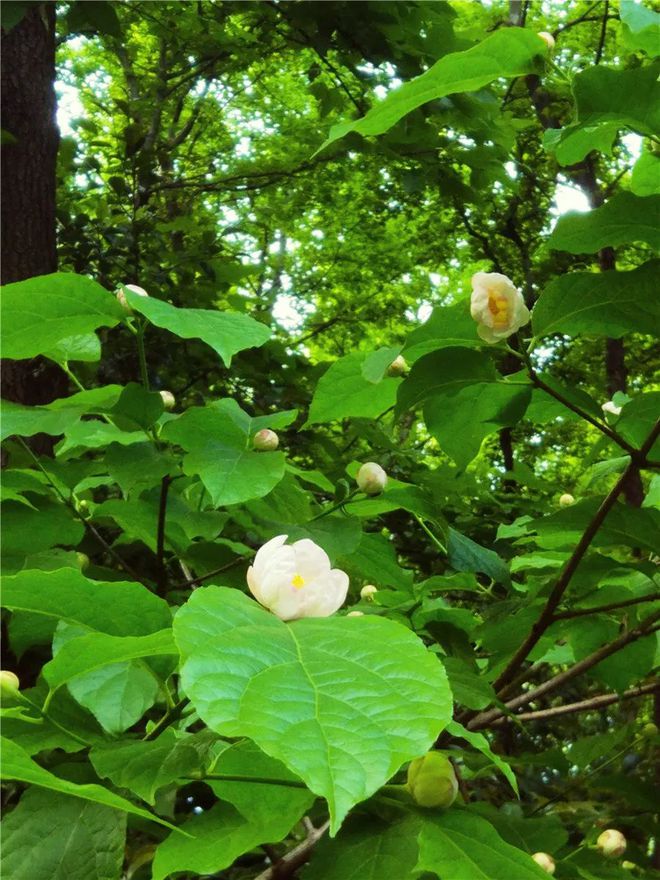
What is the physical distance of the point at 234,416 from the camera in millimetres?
1160

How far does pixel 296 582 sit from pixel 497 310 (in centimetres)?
34

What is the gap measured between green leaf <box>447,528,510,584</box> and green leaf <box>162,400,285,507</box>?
316mm

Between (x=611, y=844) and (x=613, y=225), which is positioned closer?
(x=613, y=225)

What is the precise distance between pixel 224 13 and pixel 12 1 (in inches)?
68.7

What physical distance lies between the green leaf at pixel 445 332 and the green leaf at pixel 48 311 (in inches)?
12.4

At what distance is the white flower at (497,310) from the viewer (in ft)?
2.87

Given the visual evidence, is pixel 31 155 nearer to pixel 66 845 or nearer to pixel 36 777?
pixel 66 845

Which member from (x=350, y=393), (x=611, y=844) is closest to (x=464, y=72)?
(x=350, y=393)

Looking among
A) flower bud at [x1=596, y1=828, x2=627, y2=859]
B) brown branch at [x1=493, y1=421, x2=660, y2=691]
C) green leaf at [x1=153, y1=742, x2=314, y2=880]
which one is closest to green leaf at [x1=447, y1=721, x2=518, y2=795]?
green leaf at [x1=153, y1=742, x2=314, y2=880]

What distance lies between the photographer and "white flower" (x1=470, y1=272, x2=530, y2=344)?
87 cm

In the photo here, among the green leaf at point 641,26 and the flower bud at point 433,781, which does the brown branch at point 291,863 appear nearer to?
the flower bud at point 433,781

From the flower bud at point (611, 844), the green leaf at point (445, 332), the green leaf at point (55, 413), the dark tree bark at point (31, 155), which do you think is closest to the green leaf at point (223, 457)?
the green leaf at point (55, 413)

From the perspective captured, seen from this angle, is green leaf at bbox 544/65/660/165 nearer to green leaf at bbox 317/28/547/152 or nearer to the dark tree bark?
green leaf at bbox 317/28/547/152

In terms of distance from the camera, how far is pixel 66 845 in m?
0.71
